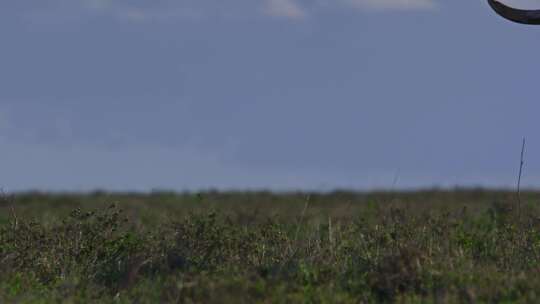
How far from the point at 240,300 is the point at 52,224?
4.42m

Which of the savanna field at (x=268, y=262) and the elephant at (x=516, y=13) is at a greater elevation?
the elephant at (x=516, y=13)

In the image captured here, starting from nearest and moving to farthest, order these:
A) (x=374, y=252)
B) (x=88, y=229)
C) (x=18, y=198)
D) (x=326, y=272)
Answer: (x=326, y=272) → (x=374, y=252) → (x=88, y=229) → (x=18, y=198)

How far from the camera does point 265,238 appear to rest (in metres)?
11.1

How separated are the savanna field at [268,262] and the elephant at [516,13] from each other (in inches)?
80.9

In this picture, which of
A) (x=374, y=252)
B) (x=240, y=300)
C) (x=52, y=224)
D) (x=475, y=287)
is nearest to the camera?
(x=240, y=300)

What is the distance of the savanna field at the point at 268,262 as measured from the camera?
29.0 feet

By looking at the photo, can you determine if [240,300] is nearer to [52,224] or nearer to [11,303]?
[11,303]

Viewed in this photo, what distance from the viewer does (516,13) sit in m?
11.2

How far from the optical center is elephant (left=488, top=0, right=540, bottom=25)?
36.2ft

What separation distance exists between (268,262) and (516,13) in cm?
353

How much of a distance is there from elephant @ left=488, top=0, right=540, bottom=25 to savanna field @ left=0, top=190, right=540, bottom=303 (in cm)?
206

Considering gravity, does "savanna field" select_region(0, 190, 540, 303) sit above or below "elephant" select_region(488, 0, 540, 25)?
below

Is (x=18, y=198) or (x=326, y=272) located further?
(x=18, y=198)

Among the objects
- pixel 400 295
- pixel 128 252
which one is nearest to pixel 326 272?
pixel 400 295
